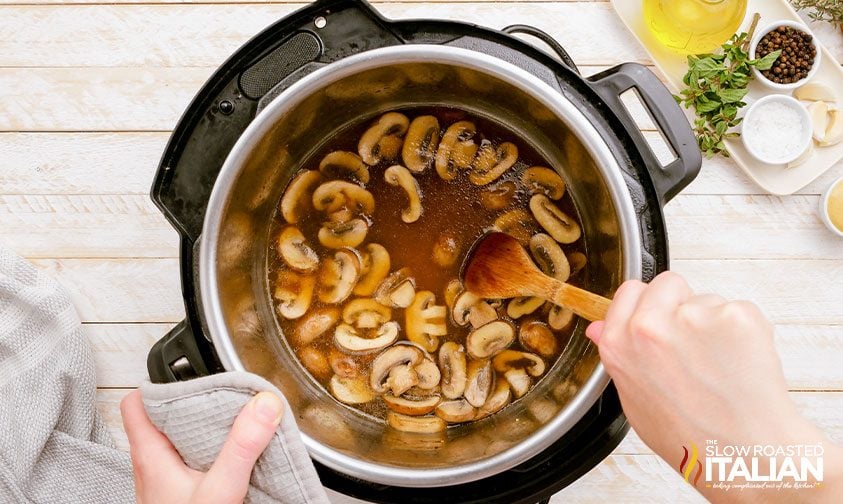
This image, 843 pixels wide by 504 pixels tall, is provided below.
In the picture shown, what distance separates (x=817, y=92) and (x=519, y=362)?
90cm

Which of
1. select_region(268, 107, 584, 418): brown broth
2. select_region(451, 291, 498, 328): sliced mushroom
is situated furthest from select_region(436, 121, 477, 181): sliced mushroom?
select_region(451, 291, 498, 328): sliced mushroom

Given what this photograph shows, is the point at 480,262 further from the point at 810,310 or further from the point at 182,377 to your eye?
the point at 810,310

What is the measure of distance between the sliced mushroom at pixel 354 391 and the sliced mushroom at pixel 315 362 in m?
0.03

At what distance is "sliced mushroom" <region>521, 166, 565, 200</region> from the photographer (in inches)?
50.9

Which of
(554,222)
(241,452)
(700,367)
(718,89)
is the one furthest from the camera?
(718,89)

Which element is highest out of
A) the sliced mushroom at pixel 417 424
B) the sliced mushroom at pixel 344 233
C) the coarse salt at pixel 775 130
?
the coarse salt at pixel 775 130

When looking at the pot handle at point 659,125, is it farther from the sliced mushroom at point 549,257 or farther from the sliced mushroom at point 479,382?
the sliced mushroom at point 479,382

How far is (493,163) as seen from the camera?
4.28 ft

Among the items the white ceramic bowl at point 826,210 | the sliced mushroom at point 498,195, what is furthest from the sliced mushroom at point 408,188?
the white ceramic bowl at point 826,210

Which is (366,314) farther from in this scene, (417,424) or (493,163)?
(493,163)

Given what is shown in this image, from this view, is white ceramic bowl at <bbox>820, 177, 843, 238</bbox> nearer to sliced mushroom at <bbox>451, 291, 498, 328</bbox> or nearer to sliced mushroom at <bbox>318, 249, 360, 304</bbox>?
sliced mushroom at <bbox>451, 291, 498, 328</bbox>

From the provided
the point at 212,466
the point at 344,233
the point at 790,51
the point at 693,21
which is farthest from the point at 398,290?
the point at 790,51

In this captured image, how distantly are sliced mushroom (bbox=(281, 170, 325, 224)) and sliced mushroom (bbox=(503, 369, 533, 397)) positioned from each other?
1.64 feet

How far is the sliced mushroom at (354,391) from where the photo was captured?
4.36ft
